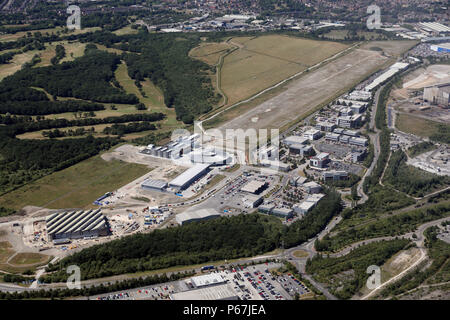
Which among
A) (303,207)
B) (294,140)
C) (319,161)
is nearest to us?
(303,207)

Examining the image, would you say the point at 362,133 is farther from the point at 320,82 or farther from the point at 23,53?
the point at 23,53

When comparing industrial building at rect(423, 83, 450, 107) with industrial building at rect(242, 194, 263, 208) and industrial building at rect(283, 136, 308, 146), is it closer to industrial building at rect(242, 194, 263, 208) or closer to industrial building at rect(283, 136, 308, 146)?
industrial building at rect(283, 136, 308, 146)

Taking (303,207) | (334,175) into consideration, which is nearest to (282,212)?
(303,207)

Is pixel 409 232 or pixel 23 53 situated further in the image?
pixel 23 53

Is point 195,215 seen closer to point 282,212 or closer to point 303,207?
point 282,212

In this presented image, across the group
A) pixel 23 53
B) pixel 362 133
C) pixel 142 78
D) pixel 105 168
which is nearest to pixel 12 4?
pixel 23 53

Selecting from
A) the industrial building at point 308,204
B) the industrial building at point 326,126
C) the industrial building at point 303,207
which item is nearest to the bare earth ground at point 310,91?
the industrial building at point 326,126
